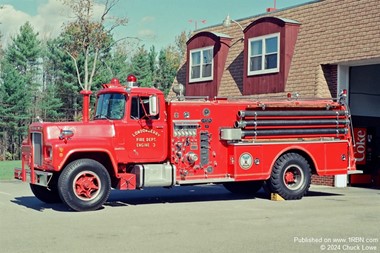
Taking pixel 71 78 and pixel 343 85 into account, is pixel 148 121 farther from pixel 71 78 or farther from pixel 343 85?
pixel 71 78

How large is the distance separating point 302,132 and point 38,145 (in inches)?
247

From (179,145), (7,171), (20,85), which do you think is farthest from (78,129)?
(20,85)

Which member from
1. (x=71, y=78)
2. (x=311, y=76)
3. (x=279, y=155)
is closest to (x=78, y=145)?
(x=279, y=155)

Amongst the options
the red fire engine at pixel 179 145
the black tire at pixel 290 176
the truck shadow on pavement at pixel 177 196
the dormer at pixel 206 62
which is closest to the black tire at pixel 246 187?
the truck shadow on pavement at pixel 177 196

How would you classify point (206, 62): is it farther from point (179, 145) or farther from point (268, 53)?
point (179, 145)

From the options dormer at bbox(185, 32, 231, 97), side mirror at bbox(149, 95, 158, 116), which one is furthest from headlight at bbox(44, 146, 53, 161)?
dormer at bbox(185, 32, 231, 97)

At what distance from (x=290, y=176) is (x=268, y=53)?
7.91 metres

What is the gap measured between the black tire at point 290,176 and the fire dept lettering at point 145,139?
3.07 metres

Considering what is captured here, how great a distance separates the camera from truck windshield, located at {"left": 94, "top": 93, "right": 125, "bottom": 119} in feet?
42.1

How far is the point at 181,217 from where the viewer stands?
10938 millimetres

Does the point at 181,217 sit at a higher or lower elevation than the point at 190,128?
lower

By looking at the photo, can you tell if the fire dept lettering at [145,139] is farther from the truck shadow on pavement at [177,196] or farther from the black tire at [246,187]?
the black tire at [246,187]

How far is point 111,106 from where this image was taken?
42.8ft

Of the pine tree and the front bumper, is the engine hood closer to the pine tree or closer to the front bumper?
the front bumper
